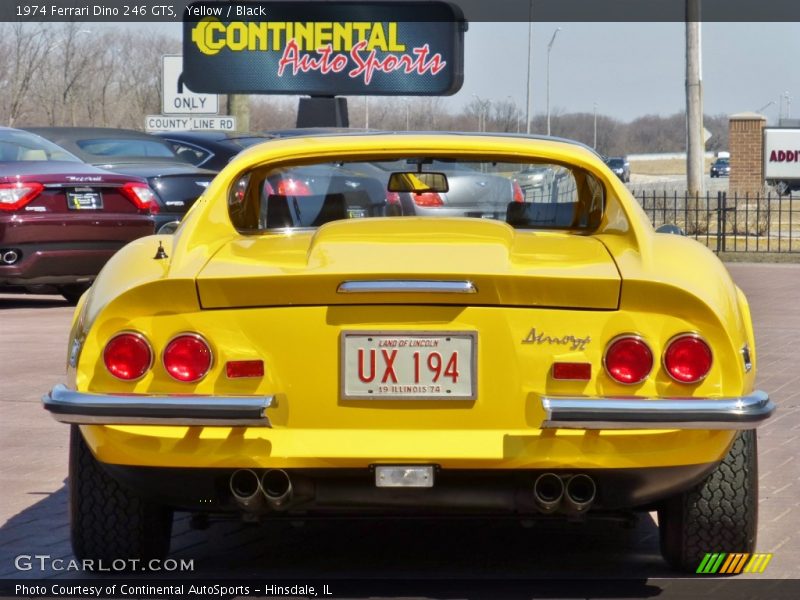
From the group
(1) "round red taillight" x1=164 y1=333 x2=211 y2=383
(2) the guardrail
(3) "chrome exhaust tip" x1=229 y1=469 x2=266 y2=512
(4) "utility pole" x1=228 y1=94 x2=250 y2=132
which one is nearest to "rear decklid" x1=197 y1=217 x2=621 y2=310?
(1) "round red taillight" x1=164 y1=333 x2=211 y2=383

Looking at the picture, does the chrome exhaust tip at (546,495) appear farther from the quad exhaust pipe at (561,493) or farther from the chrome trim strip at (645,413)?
the chrome trim strip at (645,413)

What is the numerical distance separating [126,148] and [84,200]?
346 centimetres

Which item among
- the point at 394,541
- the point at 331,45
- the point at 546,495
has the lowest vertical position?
the point at 394,541

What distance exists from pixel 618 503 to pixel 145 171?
34.5ft

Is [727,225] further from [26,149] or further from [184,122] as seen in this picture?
[26,149]

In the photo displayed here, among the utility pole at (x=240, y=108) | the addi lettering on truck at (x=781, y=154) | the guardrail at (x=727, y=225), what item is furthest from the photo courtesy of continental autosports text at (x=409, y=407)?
the addi lettering on truck at (x=781, y=154)

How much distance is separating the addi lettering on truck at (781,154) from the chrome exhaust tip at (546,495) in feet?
116

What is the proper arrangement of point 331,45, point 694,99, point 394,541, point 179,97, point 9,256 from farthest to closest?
point 331,45
point 179,97
point 694,99
point 9,256
point 394,541

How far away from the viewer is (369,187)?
30.2 ft

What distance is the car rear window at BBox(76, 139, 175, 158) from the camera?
1591 cm

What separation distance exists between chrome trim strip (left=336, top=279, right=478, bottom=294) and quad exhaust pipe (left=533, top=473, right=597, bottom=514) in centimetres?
56

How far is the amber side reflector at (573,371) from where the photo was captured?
4125mm

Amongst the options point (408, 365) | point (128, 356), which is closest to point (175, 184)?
point (128, 356)

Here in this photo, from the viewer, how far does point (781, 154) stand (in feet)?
130
